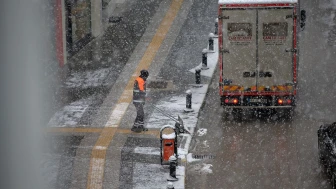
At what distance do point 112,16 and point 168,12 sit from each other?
97.0 inches

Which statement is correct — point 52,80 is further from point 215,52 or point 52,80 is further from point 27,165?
point 27,165

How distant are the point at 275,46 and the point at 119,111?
15.8 feet

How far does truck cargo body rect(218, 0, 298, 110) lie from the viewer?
16875mm

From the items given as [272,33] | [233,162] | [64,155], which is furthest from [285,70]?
[64,155]

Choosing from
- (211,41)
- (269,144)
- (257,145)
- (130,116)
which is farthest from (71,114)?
(211,41)

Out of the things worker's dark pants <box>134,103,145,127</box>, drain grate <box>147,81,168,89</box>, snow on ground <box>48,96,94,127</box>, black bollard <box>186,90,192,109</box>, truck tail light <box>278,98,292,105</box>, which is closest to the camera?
worker's dark pants <box>134,103,145,127</box>

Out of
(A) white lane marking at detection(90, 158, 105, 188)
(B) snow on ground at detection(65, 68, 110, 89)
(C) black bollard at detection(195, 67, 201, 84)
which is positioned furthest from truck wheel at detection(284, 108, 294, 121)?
(B) snow on ground at detection(65, 68, 110, 89)

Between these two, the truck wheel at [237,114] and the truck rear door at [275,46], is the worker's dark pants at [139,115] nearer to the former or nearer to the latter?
the truck wheel at [237,114]

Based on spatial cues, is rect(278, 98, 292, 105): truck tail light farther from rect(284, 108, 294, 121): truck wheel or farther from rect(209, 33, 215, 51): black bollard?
rect(209, 33, 215, 51): black bollard

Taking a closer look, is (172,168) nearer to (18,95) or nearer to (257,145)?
(257,145)

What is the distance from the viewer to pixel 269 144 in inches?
642

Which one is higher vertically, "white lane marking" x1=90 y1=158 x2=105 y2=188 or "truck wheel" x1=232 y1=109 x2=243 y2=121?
"truck wheel" x1=232 y1=109 x2=243 y2=121

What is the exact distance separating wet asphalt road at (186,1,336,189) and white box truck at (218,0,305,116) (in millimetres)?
804

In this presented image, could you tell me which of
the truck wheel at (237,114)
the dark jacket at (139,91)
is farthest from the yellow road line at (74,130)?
the truck wheel at (237,114)
